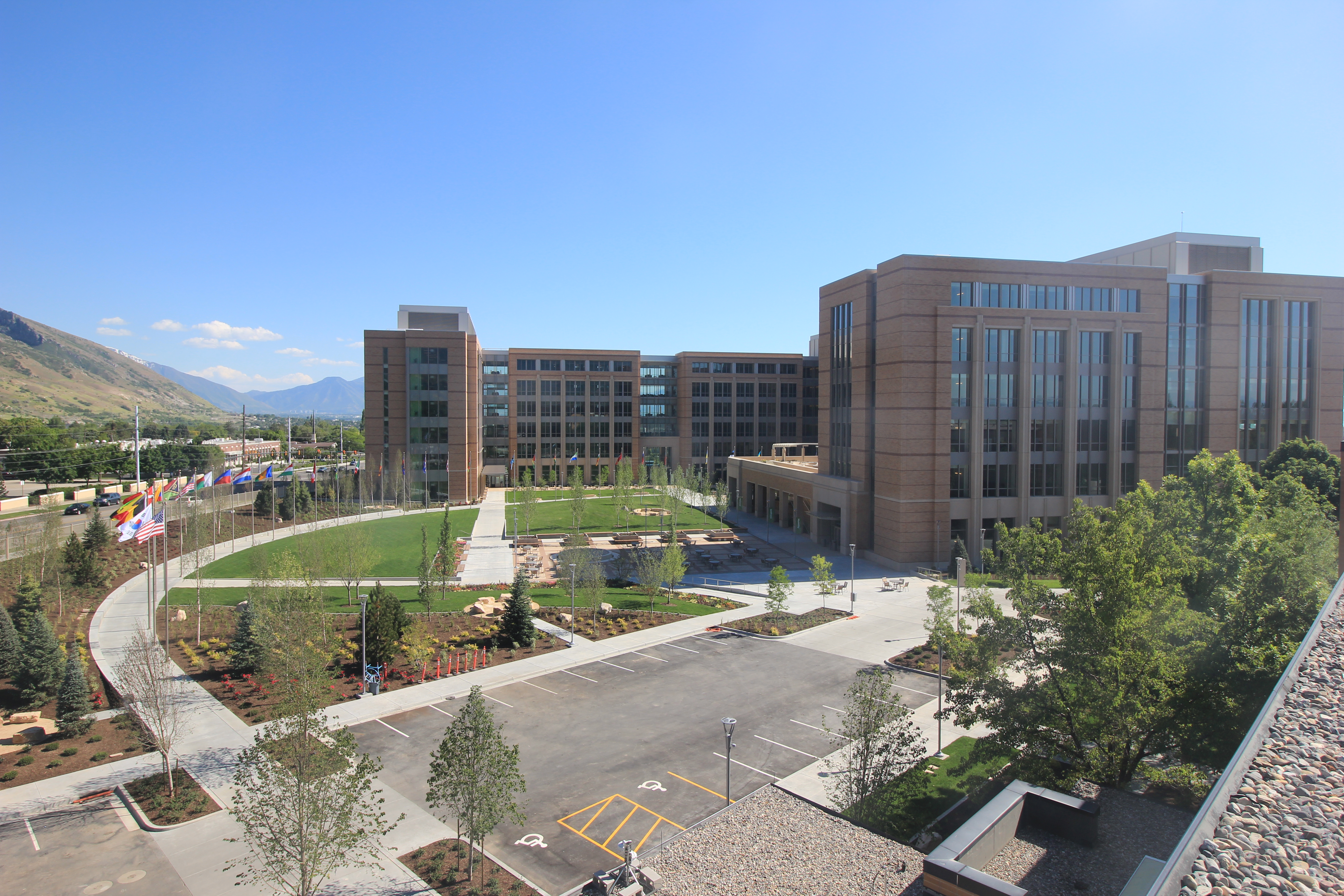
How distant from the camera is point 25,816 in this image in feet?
54.7

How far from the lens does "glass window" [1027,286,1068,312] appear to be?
45500 millimetres

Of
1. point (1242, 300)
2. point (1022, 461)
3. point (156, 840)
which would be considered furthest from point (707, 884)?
point (1242, 300)

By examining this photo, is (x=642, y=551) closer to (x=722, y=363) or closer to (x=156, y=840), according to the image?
(x=156, y=840)

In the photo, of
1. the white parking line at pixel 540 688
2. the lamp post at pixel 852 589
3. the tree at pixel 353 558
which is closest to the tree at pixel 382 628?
the white parking line at pixel 540 688

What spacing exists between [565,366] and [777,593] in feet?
219

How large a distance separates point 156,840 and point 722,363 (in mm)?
87927

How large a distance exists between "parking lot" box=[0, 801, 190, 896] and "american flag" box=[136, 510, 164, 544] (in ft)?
40.7

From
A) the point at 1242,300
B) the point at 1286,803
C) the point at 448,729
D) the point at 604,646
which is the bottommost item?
the point at 604,646

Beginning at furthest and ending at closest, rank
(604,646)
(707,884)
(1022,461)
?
(1022,461)
(604,646)
(707,884)

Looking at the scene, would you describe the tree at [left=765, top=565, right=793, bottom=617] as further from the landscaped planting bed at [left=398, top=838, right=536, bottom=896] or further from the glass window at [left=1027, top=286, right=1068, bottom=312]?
the glass window at [left=1027, top=286, right=1068, bottom=312]

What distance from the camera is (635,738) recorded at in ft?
69.3

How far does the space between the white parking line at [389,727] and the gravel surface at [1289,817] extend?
20.7 metres

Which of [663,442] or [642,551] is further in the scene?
[663,442]

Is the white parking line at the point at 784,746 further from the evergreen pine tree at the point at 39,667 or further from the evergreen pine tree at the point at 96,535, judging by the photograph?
the evergreen pine tree at the point at 96,535
